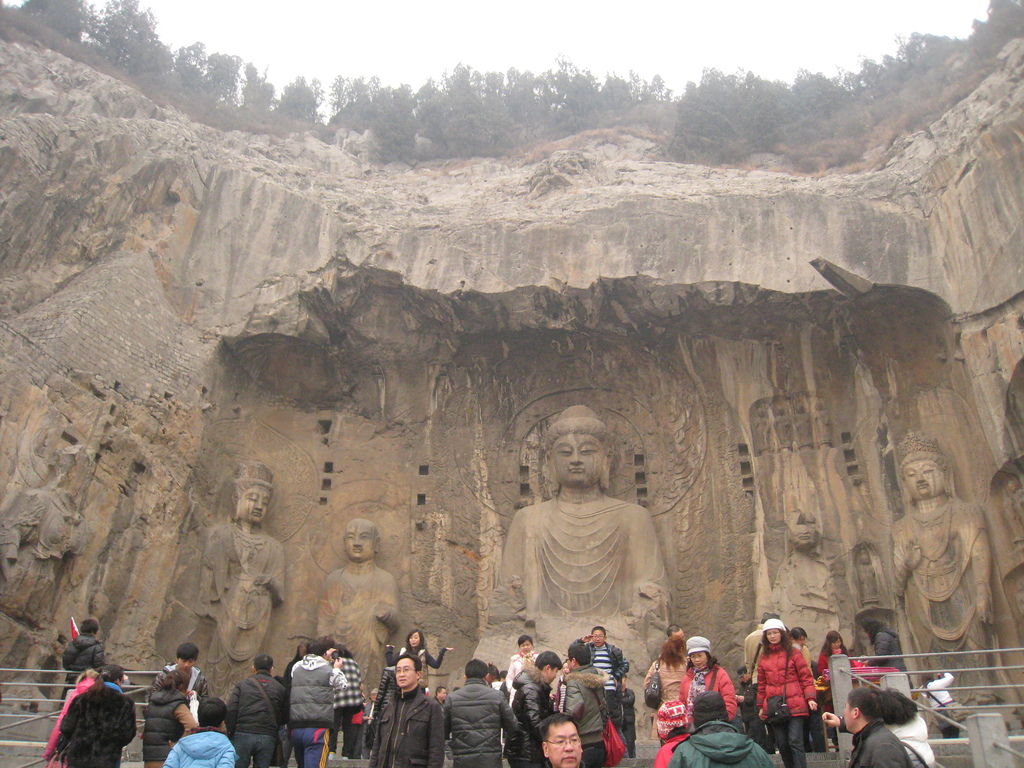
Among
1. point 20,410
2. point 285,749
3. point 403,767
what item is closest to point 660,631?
point 285,749

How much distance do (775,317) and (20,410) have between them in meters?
9.00

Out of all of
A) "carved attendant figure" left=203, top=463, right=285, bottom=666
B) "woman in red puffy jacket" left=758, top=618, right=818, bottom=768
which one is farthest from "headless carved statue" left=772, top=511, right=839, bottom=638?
"carved attendant figure" left=203, top=463, right=285, bottom=666

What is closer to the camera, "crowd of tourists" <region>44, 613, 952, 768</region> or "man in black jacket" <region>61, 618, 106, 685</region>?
"crowd of tourists" <region>44, 613, 952, 768</region>

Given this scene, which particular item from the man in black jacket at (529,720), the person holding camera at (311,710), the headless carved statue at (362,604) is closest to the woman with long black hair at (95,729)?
the person holding camera at (311,710)

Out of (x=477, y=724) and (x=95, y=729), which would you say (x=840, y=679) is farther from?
(x=95, y=729)

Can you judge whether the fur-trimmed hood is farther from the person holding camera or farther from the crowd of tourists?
the person holding camera

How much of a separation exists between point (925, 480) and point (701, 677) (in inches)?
258

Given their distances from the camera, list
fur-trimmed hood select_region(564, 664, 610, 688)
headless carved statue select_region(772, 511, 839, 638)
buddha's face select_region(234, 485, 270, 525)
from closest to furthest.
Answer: fur-trimmed hood select_region(564, 664, 610, 688) → headless carved statue select_region(772, 511, 839, 638) → buddha's face select_region(234, 485, 270, 525)

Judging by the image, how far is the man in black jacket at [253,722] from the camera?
20.1 ft

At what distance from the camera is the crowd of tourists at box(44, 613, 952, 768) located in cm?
421

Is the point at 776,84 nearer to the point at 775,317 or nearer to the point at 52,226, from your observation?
the point at 775,317

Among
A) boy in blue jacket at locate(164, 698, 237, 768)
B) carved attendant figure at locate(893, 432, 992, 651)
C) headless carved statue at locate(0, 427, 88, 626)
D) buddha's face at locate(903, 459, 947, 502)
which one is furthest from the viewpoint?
buddha's face at locate(903, 459, 947, 502)

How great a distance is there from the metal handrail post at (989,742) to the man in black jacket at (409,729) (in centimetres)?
287

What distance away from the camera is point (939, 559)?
10.5 metres
